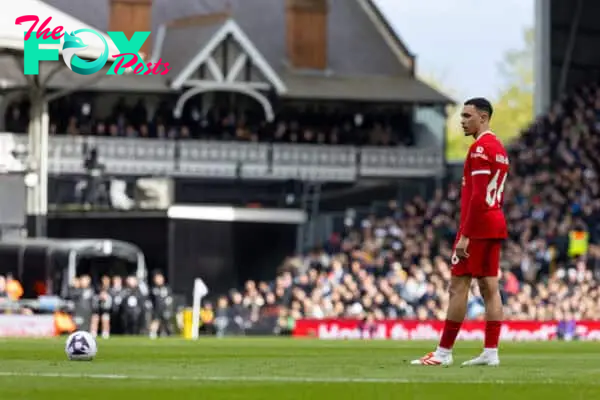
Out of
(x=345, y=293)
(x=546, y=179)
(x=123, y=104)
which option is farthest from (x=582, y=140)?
(x=123, y=104)

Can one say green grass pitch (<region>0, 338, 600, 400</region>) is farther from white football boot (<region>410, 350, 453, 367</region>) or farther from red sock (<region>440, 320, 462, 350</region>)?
red sock (<region>440, 320, 462, 350</region>)

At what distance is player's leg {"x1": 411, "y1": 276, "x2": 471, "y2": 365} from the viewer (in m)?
16.8

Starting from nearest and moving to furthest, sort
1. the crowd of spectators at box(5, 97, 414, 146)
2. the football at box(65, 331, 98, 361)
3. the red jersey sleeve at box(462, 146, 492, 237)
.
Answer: the red jersey sleeve at box(462, 146, 492, 237), the football at box(65, 331, 98, 361), the crowd of spectators at box(5, 97, 414, 146)

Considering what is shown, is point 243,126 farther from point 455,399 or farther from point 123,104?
point 455,399

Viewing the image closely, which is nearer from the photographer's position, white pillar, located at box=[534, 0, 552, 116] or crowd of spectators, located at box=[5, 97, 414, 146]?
crowd of spectators, located at box=[5, 97, 414, 146]

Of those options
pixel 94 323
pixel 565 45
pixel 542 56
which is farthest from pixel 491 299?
pixel 565 45

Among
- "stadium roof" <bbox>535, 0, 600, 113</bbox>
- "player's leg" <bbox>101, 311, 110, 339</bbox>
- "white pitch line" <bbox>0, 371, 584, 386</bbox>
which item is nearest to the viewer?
"white pitch line" <bbox>0, 371, 584, 386</bbox>

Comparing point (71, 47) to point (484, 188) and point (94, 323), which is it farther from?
point (484, 188)

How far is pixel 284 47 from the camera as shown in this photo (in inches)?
2650

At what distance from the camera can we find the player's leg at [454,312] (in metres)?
16.8

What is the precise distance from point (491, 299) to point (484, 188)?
3.35ft

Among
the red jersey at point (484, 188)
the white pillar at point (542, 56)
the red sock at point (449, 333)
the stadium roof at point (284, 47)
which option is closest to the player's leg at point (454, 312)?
the red sock at point (449, 333)

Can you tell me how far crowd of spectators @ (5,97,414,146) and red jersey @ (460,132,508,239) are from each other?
4358 centimetres

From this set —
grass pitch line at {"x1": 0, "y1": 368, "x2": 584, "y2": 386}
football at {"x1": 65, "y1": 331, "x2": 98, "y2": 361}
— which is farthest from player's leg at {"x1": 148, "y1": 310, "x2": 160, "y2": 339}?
grass pitch line at {"x1": 0, "y1": 368, "x2": 584, "y2": 386}
